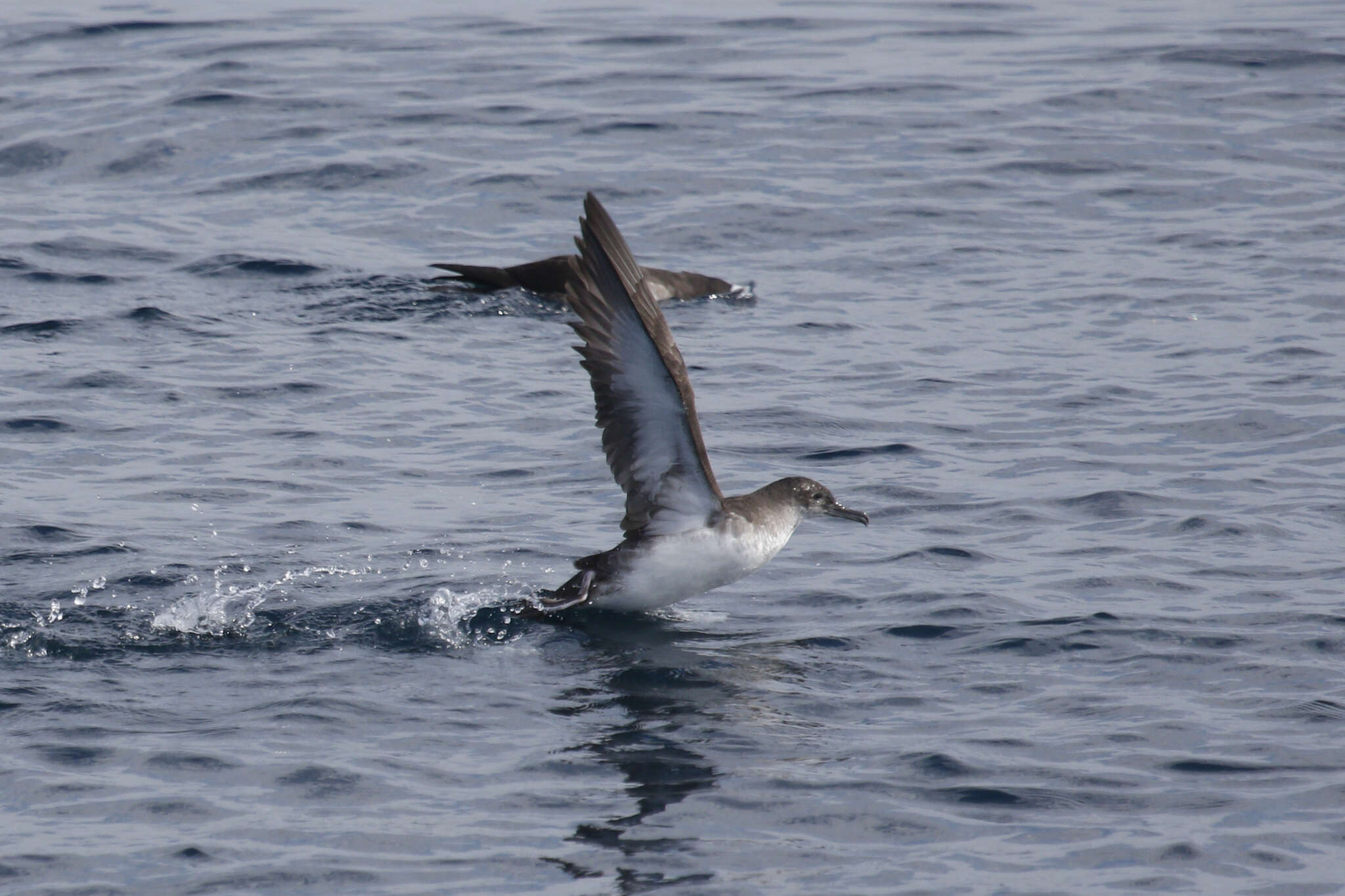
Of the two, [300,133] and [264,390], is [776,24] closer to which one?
[300,133]

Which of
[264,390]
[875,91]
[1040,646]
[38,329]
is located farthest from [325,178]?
[1040,646]

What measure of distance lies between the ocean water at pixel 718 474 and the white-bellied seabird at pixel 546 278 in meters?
0.18

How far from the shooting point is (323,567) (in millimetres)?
8406

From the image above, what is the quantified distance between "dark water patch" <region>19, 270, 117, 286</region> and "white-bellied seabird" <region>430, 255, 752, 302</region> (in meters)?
2.43

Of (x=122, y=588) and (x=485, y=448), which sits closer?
(x=122, y=588)

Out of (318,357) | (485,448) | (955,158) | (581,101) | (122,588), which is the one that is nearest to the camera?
(122,588)

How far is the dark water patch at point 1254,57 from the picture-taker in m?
Result: 19.8

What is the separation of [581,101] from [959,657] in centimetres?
1259

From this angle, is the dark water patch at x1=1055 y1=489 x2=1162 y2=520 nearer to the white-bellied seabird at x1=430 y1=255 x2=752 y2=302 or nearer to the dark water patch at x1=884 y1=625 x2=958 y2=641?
the dark water patch at x1=884 y1=625 x2=958 y2=641

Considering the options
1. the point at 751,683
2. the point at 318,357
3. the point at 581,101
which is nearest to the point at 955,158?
the point at 581,101

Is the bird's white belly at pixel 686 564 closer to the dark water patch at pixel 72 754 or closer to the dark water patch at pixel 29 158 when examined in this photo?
the dark water patch at pixel 72 754

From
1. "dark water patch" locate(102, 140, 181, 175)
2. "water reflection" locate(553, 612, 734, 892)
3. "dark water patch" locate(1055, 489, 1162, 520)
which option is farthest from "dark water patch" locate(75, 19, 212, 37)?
"water reflection" locate(553, 612, 734, 892)

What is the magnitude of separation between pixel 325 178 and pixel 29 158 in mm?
2894

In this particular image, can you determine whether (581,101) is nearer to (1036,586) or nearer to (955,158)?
(955,158)
